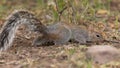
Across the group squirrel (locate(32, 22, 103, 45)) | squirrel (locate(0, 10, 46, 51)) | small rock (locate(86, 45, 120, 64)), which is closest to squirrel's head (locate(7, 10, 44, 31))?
squirrel (locate(0, 10, 46, 51))

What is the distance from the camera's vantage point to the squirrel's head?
5.75 meters

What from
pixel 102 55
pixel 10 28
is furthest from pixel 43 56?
pixel 102 55

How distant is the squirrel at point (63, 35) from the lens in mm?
5969

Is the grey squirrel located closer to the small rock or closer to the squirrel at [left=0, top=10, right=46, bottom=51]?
the squirrel at [left=0, top=10, right=46, bottom=51]

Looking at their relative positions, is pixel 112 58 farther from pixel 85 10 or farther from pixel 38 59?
pixel 85 10

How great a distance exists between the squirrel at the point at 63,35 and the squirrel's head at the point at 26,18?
138 millimetres

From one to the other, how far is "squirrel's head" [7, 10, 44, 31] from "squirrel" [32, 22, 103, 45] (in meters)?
0.14

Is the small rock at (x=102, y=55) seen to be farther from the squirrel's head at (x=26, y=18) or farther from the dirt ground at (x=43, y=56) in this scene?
the squirrel's head at (x=26, y=18)

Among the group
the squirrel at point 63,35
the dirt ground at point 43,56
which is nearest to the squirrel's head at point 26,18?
the squirrel at point 63,35

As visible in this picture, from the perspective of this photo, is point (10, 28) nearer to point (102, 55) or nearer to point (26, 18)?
point (26, 18)

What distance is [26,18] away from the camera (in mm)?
5824

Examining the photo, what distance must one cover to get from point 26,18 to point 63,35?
1.66 feet

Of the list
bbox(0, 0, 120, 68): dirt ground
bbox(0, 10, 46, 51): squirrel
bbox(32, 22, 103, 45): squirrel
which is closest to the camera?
bbox(0, 0, 120, 68): dirt ground

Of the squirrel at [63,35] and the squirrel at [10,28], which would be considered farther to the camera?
the squirrel at [63,35]
